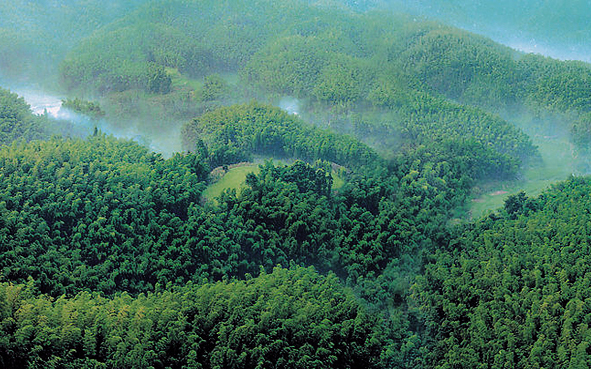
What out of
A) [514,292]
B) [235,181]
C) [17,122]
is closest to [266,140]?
[235,181]

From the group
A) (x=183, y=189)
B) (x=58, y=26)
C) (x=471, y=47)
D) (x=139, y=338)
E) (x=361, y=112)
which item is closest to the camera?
(x=139, y=338)

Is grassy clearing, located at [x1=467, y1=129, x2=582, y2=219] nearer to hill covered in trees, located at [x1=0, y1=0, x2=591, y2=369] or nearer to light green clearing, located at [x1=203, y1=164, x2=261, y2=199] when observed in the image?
hill covered in trees, located at [x1=0, y1=0, x2=591, y2=369]

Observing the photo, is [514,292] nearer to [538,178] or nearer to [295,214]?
[295,214]

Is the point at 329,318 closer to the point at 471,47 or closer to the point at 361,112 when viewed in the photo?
the point at 361,112

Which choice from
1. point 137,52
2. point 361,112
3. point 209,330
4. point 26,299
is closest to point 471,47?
point 361,112

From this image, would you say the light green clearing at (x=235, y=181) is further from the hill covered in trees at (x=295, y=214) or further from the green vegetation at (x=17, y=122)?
the green vegetation at (x=17, y=122)

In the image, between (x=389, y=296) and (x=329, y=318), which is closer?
(x=329, y=318)

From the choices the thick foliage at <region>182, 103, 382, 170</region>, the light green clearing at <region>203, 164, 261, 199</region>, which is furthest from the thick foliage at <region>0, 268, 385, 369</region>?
the thick foliage at <region>182, 103, 382, 170</region>

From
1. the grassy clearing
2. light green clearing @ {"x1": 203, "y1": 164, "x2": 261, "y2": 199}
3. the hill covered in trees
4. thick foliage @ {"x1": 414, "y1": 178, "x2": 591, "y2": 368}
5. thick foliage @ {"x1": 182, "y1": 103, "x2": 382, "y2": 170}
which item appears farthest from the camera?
thick foliage @ {"x1": 182, "y1": 103, "x2": 382, "y2": 170}

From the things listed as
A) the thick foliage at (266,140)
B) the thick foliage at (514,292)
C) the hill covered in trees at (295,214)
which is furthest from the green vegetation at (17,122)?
the thick foliage at (514,292)
